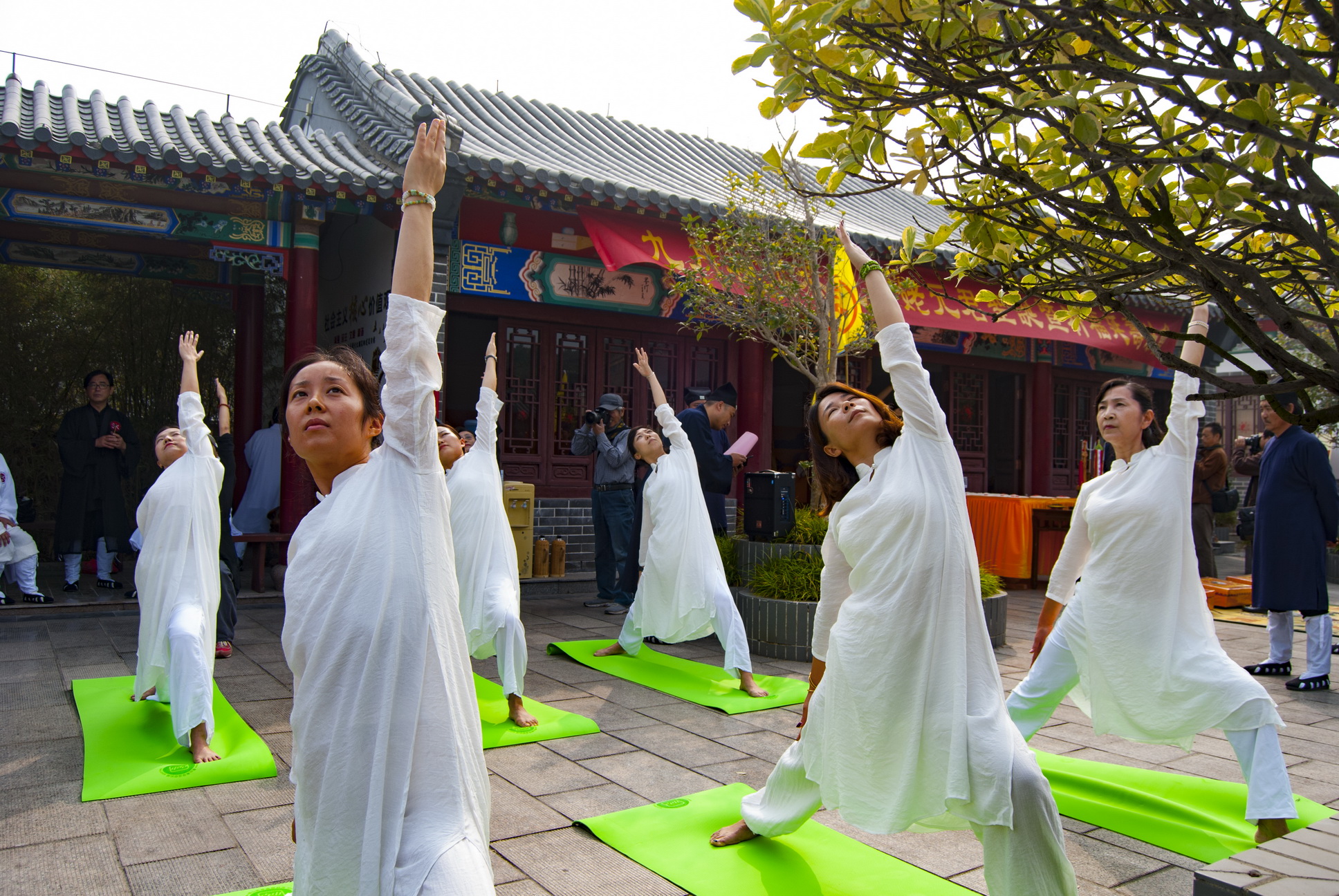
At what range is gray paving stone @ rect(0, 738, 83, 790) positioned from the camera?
3775 millimetres

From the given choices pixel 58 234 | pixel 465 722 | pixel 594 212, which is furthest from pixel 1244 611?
pixel 58 234

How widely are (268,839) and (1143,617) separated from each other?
327 centimetres

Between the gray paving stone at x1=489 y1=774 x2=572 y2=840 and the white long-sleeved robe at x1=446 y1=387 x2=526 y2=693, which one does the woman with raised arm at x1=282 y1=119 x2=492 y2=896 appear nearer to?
the gray paving stone at x1=489 y1=774 x2=572 y2=840

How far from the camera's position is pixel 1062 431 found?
44.2 ft

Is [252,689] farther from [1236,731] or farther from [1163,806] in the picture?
[1236,731]

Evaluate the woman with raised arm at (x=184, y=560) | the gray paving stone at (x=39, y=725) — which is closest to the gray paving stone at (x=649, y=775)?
the woman with raised arm at (x=184, y=560)

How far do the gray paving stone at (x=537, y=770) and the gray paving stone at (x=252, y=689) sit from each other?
1.65m

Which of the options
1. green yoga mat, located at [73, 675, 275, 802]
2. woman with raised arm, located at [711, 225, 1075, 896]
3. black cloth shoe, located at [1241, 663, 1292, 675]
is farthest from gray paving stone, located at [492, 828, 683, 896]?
black cloth shoe, located at [1241, 663, 1292, 675]

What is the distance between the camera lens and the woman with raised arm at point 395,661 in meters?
1.78

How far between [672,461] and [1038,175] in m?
4.24

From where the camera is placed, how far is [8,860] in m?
3.03

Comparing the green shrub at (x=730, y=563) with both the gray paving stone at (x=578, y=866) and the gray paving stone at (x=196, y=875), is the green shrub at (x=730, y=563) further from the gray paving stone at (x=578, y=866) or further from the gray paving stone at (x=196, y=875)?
the gray paving stone at (x=196, y=875)

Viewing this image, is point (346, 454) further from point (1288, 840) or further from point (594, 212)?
point (594, 212)

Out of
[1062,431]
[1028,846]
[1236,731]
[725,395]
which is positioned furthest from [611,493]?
[1062,431]
